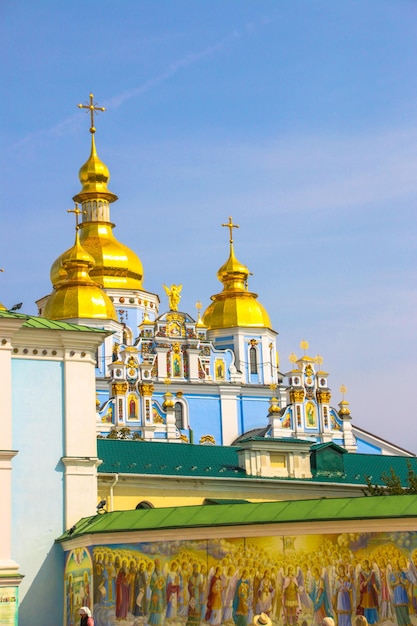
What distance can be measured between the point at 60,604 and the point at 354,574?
677 cm

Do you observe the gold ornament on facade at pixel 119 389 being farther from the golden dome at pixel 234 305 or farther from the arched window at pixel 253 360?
the golden dome at pixel 234 305

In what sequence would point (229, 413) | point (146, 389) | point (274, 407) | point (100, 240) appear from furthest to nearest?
1. point (100, 240)
2. point (229, 413)
3. point (274, 407)
4. point (146, 389)

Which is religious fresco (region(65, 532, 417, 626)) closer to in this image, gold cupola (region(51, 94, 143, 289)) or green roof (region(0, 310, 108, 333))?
green roof (region(0, 310, 108, 333))

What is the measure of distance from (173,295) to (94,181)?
9.23 m

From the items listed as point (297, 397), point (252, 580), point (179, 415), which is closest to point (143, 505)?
point (252, 580)

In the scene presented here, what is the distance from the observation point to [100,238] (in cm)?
6575

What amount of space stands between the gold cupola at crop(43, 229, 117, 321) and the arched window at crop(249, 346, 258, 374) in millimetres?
6463

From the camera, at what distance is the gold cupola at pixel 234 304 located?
208 feet

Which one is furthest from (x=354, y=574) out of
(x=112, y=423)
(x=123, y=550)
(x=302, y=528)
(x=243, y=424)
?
(x=243, y=424)

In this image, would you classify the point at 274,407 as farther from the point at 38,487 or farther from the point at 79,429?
the point at 38,487

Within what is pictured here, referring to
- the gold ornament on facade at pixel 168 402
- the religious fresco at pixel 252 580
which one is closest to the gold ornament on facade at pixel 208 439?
the gold ornament on facade at pixel 168 402

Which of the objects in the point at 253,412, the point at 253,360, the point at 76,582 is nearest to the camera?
the point at 76,582

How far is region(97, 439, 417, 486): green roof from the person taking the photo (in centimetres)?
3381

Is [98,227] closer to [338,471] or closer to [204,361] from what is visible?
[204,361]
